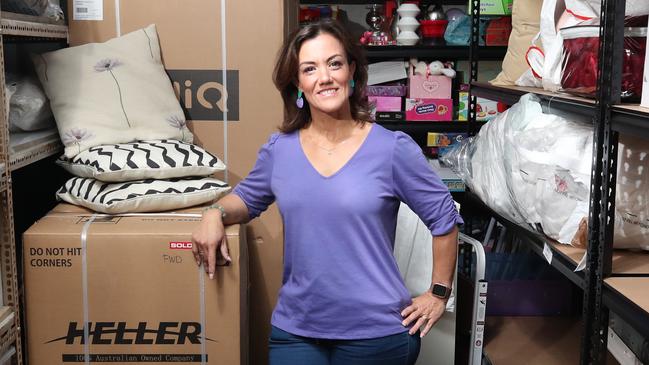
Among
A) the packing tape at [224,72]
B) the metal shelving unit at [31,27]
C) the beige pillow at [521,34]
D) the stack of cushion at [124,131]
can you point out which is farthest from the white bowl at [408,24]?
the metal shelving unit at [31,27]

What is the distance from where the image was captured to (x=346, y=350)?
5.94 feet

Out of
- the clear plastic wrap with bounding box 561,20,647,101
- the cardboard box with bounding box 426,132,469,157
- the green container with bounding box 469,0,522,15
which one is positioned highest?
the green container with bounding box 469,0,522,15

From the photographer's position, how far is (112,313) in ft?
6.84

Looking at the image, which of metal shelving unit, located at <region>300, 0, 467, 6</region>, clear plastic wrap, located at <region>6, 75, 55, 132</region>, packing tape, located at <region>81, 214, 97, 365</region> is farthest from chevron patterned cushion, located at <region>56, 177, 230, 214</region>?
metal shelving unit, located at <region>300, 0, 467, 6</region>

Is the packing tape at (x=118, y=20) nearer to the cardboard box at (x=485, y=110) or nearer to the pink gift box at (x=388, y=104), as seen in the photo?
the pink gift box at (x=388, y=104)

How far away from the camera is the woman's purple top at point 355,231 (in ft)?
5.91

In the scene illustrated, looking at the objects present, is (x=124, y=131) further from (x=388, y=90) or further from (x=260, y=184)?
(x=388, y=90)

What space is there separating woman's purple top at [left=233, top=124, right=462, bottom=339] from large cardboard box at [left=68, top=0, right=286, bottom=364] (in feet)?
2.57

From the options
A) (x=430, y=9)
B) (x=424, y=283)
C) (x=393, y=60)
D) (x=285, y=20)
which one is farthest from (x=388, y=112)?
(x=424, y=283)

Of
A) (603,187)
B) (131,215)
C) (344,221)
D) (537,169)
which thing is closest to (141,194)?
(131,215)

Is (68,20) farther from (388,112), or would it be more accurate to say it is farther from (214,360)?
(388,112)

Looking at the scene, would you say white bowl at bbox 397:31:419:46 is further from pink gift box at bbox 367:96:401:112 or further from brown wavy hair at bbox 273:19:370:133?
brown wavy hair at bbox 273:19:370:133

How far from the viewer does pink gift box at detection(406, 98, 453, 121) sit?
4.62 meters

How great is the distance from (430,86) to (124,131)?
2.57 m
